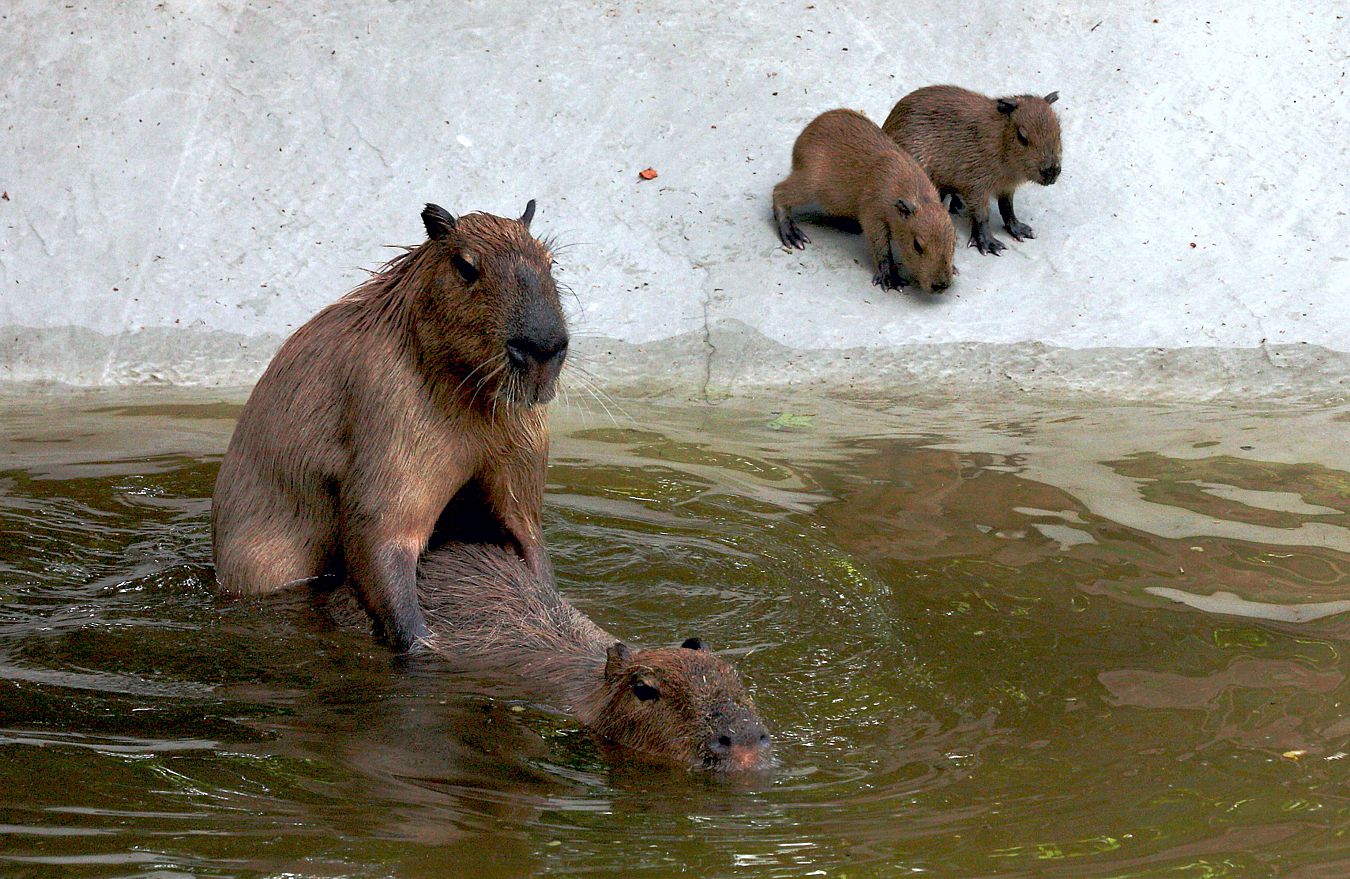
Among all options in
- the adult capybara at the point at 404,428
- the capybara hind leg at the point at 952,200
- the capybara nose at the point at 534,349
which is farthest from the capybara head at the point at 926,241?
the capybara nose at the point at 534,349

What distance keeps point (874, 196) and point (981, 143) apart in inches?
30.7

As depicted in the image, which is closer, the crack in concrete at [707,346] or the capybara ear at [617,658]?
the capybara ear at [617,658]

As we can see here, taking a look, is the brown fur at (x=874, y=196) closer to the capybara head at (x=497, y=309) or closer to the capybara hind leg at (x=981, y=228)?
the capybara hind leg at (x=981, y=228)

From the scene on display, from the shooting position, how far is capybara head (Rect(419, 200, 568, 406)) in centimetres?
399

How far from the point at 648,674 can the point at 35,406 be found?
4540 mm

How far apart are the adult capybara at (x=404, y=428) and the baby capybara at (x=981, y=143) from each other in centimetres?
478

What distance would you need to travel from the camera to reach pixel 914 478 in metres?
5.89

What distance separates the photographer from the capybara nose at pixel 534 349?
13.0 feet

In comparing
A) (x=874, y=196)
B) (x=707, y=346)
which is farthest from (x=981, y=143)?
(x=707, y=346)

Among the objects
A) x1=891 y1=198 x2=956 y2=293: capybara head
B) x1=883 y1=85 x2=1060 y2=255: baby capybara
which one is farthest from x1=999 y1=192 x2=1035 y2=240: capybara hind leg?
x1=891 y1=198 x2=956 y2=293: capybara head

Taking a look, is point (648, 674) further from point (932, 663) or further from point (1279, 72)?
point (1279, 72)

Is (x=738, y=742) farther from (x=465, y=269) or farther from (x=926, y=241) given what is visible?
(x=926, y=241)

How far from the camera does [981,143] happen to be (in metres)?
8.62

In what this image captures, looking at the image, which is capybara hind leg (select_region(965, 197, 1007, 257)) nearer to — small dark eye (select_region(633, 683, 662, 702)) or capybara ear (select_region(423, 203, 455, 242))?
capybara ear (select_region(423, 203, 455, 242))
